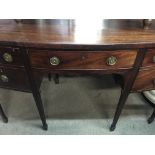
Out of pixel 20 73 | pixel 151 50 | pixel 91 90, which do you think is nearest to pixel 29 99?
pixel 91 90

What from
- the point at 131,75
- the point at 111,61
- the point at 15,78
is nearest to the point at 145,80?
the point at 131,75

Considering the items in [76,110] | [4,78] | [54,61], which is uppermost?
[54,61]

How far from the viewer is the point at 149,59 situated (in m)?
0.74

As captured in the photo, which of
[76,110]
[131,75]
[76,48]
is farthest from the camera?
[76,110]

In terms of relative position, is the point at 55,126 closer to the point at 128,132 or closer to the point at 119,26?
the point at 128,132

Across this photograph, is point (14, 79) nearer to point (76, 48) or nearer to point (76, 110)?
point (76, 48)

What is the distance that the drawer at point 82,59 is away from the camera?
0.70 meters

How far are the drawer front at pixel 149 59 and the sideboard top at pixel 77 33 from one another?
44 mm

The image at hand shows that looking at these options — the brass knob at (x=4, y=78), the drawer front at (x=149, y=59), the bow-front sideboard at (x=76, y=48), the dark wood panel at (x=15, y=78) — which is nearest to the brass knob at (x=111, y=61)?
the bow-front sideboard at (x=76, y=48)

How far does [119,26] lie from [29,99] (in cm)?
88

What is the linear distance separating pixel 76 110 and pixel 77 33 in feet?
2.34

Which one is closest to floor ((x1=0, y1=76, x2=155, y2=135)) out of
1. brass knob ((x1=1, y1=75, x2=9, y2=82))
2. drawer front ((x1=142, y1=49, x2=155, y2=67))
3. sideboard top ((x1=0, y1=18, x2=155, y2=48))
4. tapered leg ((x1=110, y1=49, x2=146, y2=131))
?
tapered leg ((x1=110, y1=49, x2=146, y2=131))

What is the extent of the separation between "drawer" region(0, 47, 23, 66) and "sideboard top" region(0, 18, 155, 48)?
0.14ft

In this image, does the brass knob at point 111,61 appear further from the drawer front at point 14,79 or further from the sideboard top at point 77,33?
the drawer front at point 14,79
